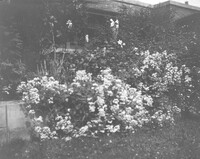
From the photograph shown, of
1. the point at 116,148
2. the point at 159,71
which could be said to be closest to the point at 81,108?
the point at 116,148

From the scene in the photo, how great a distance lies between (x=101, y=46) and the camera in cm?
966

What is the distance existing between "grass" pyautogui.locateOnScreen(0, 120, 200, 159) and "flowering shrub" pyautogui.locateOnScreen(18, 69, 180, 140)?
0.90 feet

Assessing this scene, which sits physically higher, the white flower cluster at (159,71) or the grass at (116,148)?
the white flower cluster at (159,71)

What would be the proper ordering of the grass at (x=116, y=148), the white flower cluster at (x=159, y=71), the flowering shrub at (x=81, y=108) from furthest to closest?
the white flower cluster at (x=159, y=71), the flowering shrub at (x=81, y=108), the grass at (x=116, y=148)

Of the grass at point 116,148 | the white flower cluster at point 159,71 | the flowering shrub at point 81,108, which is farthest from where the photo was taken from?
the white flower cluster at point 159,71

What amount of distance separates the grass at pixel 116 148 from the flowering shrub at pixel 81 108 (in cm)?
27

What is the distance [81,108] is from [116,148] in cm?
130

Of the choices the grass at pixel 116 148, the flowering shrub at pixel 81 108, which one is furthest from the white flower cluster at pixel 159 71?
the grass at pixel 116 148

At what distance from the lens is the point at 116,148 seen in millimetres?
5676

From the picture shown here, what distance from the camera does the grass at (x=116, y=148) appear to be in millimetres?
5320

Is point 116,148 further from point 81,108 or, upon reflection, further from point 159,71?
point 159,71

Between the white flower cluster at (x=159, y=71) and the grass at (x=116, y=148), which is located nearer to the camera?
the grass at (x=116, y=148)

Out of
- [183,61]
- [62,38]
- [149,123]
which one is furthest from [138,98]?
[62,38]

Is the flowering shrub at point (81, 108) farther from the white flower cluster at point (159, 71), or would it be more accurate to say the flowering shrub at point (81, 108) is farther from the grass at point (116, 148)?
the white flower cluster at point (159, 71)
